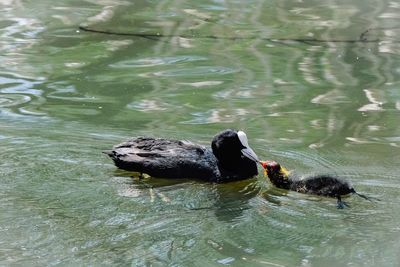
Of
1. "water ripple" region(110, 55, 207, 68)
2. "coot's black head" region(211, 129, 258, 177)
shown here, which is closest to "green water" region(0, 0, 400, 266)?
"water ripple" region(110, 55, 207, 68)

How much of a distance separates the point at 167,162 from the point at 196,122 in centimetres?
133

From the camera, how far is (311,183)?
6.64 metres

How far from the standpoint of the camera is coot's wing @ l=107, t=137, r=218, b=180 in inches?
275

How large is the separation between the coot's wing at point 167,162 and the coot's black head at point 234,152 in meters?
0.09

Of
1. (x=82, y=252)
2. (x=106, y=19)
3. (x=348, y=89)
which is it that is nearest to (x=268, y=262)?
(x=82, y=252)

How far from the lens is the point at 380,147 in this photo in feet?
25.1

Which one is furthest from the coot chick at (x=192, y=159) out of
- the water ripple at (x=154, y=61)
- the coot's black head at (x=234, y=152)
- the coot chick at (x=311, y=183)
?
the water ripple at (x=154, y=61)

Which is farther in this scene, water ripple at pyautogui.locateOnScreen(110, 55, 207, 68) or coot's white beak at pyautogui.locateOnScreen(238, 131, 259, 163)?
water ripple at pyautogui.locateOnScreen(110, 55, 207, 68)

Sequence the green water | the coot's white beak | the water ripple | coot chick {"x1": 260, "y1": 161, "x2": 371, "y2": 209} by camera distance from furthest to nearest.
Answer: the water ripple < the coot's white beak < coot chick {"x1": 260, "y1": 161, "x2": 371, "y2": 209} < the green water

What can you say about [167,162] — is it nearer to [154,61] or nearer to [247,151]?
[247,151]

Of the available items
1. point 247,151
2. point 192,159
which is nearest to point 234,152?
point 247,151

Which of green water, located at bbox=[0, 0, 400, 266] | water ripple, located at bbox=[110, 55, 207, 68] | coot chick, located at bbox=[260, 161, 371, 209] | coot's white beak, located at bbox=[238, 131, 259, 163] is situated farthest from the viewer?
water ripple, located at bbox=[110, 55, 207, 68]

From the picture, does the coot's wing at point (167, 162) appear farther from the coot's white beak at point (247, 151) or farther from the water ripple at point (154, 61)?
the water ripple at point (154, 61)

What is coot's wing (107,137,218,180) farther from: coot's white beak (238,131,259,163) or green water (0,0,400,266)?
coot's white beak (238,131,259,163)
